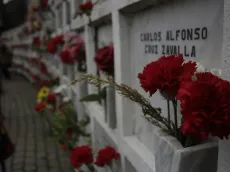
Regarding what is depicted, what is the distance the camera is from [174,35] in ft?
6.41

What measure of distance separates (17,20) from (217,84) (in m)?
21.0

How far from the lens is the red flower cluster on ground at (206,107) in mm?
1064

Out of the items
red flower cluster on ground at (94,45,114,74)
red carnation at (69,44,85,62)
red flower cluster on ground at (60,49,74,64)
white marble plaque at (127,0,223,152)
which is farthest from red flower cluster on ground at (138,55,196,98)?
red flower cluster on ground at (60,49,74,64)

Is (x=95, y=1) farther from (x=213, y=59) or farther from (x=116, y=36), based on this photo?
(x=213, y=59)

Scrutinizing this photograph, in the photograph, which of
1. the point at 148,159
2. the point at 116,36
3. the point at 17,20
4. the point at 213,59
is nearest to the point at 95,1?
the point at 116,36

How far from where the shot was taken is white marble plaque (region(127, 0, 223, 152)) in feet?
5.10

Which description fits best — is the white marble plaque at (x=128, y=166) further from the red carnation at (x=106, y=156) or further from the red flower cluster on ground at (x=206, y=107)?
the red flower cluster on ground at (x=206, y=107)

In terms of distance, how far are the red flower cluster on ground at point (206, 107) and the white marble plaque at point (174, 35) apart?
1.52ft

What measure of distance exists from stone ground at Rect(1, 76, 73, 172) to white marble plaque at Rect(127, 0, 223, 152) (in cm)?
266

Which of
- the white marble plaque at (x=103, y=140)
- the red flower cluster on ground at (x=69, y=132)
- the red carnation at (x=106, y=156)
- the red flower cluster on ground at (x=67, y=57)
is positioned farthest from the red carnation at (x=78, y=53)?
the red carnation at (x=106, y=156)

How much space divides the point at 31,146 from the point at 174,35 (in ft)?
15.4

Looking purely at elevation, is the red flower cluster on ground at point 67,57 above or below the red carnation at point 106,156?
above

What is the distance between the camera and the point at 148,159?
227 cm

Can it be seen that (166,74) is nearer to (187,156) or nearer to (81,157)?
(187,156)
